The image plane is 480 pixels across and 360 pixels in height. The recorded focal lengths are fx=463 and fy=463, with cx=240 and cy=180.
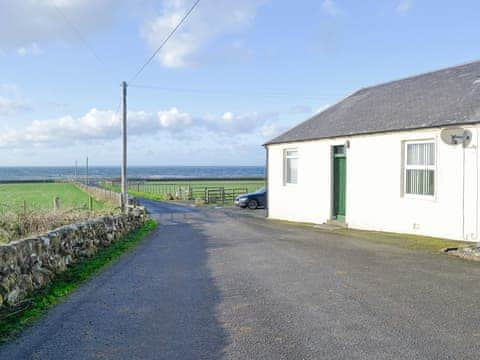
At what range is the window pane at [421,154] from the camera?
12.8 meters

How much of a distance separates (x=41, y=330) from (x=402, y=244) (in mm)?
8966

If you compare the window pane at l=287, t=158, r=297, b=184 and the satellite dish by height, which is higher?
the satellite dish

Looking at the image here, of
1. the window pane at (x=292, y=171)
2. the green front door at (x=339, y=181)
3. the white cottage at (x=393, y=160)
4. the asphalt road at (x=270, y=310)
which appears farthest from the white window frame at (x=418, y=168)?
the window pane at (x=292, y=171)

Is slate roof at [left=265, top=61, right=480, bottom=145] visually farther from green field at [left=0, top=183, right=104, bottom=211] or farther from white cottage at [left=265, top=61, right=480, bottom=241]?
green field at [left=0, top=183, right=104, bottom=211]

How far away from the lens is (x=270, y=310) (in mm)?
6086

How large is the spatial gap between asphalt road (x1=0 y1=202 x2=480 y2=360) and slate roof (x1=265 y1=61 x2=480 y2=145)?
4.58 m

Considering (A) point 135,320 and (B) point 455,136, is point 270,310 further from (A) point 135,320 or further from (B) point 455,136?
(B) point 455,136

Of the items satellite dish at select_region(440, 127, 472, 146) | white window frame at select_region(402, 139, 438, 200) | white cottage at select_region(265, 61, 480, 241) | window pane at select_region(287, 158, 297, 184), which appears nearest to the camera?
satellite dish at select_region(440, 127, 472, 146)

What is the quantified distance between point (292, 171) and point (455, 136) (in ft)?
28.7

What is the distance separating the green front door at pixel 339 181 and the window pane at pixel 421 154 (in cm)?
302

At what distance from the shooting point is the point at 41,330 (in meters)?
5.45

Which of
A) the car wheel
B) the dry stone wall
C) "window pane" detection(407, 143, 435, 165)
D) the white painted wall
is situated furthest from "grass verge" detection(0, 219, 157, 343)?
the car wheel

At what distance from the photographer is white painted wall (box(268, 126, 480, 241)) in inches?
463

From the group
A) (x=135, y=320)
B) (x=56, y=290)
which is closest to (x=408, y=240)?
(x=135, y=320)
